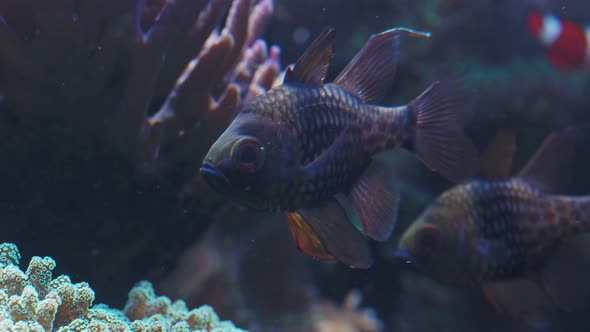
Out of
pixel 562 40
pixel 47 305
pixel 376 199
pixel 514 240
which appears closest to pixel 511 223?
pixel 514 240

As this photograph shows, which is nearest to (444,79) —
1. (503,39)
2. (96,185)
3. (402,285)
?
(96,185)

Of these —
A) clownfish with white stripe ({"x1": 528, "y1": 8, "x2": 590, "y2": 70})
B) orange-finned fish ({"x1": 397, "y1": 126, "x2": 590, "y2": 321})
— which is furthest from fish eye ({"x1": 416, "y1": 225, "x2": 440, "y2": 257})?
clownfish with white stripe ({"x1": 528, "y1": 8, "x2": 590, "y2": 70})

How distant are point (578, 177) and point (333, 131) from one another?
15.7ft

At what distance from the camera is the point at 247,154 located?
1.66 meters

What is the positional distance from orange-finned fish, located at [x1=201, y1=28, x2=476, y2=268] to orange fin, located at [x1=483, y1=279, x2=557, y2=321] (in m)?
1.04

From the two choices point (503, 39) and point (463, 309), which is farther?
point (503, 39)

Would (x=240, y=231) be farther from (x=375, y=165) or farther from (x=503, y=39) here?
(x=503, y=39)

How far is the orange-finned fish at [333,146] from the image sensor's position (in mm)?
1710

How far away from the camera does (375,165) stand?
7.00 ft

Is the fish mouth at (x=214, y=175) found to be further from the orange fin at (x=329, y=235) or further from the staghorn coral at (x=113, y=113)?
the staghorn coral at (x=113, y=113)

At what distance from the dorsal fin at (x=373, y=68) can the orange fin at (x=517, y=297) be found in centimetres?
151

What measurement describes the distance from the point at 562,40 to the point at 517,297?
658 centimetres

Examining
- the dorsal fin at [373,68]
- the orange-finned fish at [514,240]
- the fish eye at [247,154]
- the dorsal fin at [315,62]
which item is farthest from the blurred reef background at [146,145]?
the orange-finned fish at [514,240]

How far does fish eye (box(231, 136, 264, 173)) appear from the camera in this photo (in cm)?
163
